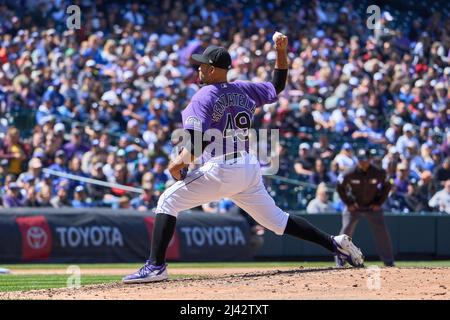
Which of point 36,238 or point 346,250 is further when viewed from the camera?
point 36,238

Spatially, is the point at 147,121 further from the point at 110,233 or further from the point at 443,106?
the point at 443,106

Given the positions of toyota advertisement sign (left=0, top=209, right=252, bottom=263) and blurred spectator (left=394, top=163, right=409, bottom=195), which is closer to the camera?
toyota advertisement sign (left=0, top=209, right=252, bottom=263)

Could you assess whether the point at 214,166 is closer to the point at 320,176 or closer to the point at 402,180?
the point at 320,176

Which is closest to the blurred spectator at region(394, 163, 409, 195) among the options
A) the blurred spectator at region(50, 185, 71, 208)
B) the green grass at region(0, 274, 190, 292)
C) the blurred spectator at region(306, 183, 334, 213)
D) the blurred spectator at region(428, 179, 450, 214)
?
the blurred spectator at region(428, 179, 450, 214)

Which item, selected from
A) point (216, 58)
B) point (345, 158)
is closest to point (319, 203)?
point (345, 158)

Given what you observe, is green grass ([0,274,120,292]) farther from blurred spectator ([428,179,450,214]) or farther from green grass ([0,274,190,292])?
blurred spectator ([428,179,450,214])

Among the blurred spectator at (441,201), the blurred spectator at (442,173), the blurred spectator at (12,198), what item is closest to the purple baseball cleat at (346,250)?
the blurred spectator at (12,198)

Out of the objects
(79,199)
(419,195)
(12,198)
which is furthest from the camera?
(419,195)
